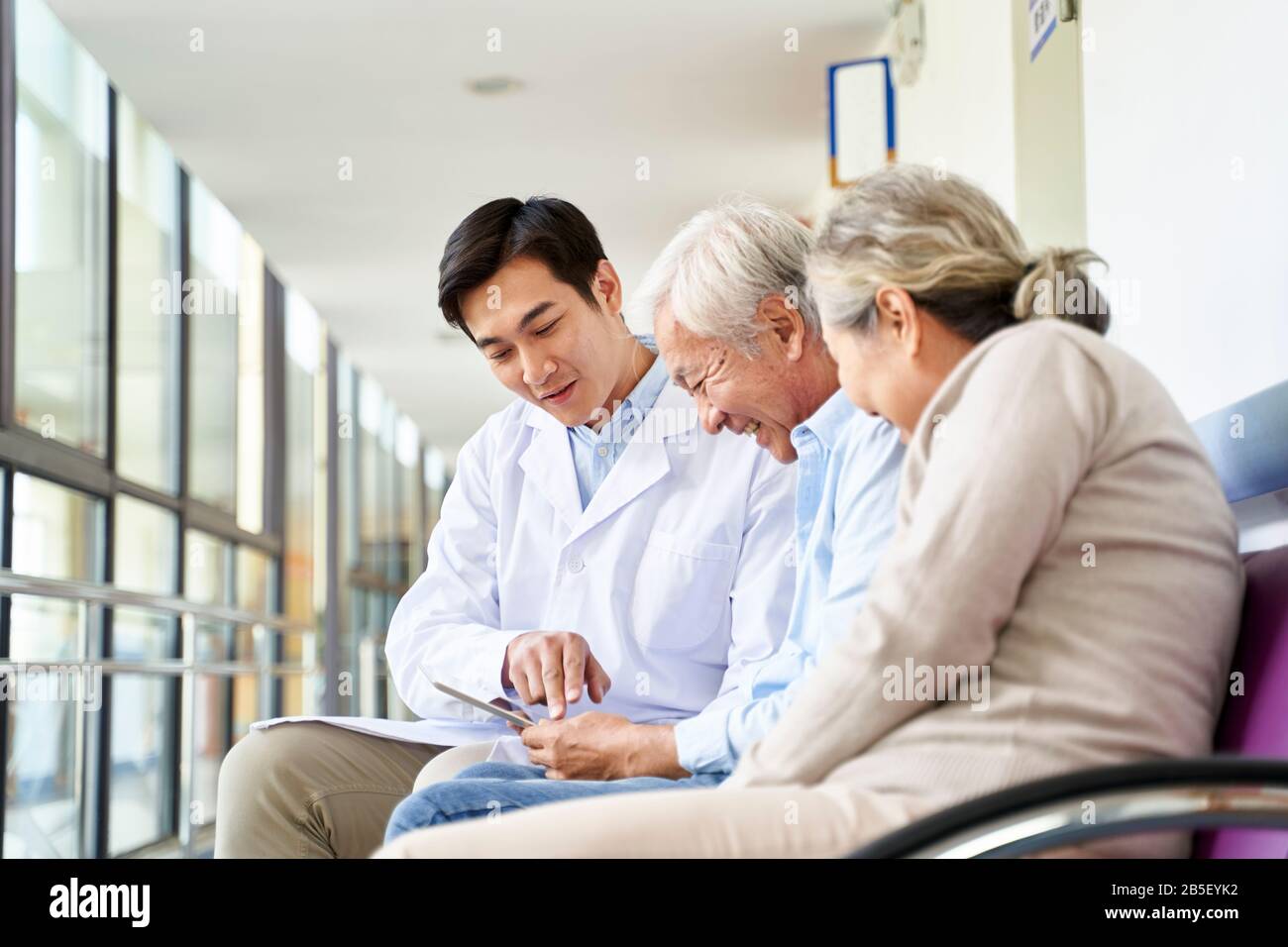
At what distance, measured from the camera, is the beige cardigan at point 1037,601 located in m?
1.14

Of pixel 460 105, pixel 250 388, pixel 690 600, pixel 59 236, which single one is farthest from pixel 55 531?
pixel 250 388

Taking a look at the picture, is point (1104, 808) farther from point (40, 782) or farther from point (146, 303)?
point (146, 303)

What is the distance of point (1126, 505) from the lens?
119 centimetres

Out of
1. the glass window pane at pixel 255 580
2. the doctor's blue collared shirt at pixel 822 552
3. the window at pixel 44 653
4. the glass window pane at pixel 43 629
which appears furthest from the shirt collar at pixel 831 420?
the glass window pane at pixel 255 580

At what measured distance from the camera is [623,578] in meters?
2.19

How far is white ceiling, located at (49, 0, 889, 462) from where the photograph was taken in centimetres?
501

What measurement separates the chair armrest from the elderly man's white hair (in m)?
1.09

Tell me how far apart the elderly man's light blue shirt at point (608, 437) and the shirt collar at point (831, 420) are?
1.88ft

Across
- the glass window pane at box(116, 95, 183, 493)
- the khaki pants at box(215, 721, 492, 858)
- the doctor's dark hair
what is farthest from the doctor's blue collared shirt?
the glass window pane at box(116, 95, 183, 493)

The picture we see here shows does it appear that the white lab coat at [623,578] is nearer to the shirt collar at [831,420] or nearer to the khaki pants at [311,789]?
the khaki pants at [311,789]

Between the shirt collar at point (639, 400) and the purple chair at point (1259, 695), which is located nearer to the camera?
the purple chair at point (1259, 695)
